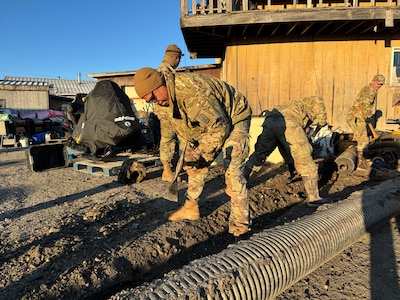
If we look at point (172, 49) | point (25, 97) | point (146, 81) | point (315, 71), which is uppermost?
point (172, 49)

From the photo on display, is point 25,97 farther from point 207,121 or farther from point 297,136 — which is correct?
point 207,121

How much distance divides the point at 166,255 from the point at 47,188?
2822 mm

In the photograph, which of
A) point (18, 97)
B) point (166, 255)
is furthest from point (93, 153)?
point (18, 97)

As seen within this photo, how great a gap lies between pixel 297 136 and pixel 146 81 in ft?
7.54

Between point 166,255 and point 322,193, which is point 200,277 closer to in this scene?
point 166,255

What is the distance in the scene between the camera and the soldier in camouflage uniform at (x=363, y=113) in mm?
6004

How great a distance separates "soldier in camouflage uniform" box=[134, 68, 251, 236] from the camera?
8.75 ft

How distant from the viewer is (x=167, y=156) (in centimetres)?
509

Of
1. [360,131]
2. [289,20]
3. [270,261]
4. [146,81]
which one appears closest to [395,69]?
[360,131]

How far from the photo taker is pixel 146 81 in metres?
2.54

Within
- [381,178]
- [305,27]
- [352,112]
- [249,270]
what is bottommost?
[381,178]

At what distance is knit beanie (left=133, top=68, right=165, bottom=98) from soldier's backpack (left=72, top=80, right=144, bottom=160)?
272 cm

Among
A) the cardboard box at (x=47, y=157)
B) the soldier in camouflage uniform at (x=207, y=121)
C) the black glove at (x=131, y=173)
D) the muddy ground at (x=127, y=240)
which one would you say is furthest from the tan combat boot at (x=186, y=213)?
the cardboard box at (x=47, y=157)

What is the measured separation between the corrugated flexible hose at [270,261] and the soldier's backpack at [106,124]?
3488 mm
